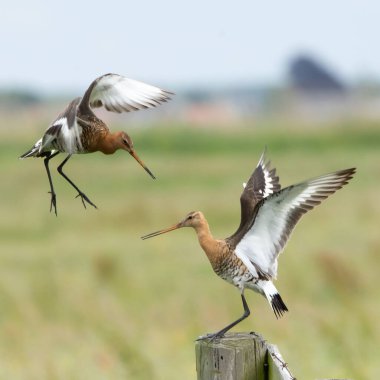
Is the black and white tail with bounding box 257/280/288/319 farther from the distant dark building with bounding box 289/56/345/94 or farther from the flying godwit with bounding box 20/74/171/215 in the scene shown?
the distant dark building with bounding box 289/56/345/94

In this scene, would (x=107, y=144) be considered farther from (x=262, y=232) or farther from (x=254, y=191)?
(x=254, y=191)

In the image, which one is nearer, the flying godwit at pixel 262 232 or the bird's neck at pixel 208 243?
the flying godwit at pixel 262 232

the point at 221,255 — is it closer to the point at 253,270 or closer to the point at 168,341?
the point at 253,270

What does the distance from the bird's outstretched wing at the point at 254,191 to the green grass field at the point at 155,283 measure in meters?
3.22

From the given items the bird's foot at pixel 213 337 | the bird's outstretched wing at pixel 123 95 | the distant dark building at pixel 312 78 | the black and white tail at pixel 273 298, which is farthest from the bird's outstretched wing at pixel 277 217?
the distant dark building at pixel 312 78

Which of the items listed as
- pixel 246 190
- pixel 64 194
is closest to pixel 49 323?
pixel 246 190

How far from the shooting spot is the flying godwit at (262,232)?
15.7 ft

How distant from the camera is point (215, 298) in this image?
1511 centimetres

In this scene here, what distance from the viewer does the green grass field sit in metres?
11.2

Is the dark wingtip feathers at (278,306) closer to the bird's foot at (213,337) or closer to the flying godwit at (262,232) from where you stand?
the flying godwit at (262,232)

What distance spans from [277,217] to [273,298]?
1.57 feet

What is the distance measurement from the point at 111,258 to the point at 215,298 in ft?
8.66

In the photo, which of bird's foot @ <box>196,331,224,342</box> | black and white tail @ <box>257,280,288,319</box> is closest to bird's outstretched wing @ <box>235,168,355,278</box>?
black and white tail @ <box>257,280,288,319</box>

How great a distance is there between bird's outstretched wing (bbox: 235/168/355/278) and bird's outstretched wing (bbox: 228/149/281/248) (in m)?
0.05
